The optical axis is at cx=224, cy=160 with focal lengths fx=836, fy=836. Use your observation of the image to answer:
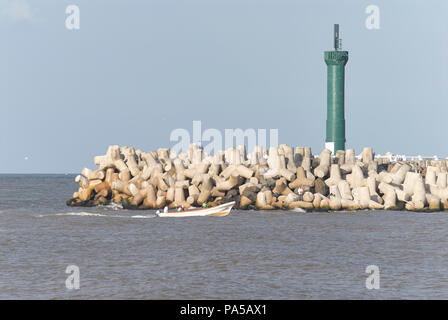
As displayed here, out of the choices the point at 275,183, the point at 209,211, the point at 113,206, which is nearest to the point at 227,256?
the point at 209,211

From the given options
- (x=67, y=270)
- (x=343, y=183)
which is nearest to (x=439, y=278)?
(x=67, y=270)

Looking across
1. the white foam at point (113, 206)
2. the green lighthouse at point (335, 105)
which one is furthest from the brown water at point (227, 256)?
the green lighthouse at point (335, 105)

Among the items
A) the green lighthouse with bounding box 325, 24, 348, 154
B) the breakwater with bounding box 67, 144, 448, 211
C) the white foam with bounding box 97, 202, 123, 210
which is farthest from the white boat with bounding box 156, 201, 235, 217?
the green lighthouse with bounding box 325, 24, 348, 154

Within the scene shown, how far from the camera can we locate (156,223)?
43750 millimetres

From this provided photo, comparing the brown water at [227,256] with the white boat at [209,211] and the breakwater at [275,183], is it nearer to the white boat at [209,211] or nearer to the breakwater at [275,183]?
the white boat at [209,211]

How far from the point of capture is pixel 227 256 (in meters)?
29.7

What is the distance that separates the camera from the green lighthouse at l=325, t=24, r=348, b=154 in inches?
2734

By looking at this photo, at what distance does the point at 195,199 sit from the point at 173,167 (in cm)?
521

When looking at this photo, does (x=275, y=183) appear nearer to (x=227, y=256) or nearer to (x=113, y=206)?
(x=113, y=206)

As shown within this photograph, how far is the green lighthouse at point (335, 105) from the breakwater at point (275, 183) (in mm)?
11840

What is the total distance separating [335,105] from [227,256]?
136 ft

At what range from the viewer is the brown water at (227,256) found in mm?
22531

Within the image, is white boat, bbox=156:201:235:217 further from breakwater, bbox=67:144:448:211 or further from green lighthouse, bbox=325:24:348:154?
green lighthouse, bbox=325:24:348:154

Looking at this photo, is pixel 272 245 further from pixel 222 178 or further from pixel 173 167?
pixel 173 167
